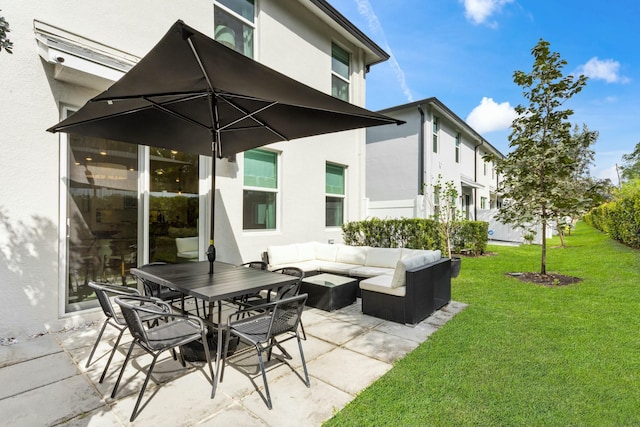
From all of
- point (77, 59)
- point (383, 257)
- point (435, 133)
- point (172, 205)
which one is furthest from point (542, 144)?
point (77, 59)

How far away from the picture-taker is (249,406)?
2576mm

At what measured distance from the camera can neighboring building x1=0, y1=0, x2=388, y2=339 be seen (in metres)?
3.90

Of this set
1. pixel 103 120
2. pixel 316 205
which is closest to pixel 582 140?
pixel 316 205

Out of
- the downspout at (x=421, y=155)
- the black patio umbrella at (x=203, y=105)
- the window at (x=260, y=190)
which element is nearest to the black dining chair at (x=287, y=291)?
the black patio umbrella at (x=203, y=105)

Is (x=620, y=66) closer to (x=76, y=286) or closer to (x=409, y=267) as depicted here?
(x=409, y=267)

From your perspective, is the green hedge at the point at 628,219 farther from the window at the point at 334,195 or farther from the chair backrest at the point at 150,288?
the chair backrest at the point at 150,288

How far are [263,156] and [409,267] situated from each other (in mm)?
4122

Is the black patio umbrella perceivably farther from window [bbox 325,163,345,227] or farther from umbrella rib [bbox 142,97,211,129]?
window [bbox 325,163,345,227]

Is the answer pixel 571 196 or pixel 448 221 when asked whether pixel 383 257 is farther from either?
pixel 571 196

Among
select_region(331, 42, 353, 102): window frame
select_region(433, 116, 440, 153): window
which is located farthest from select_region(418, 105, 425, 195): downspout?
select_region(331, 42, 353, 102): window frame

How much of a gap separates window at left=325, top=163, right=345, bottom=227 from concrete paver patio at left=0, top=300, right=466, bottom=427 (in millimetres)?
5117

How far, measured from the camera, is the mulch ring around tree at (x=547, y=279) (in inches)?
272

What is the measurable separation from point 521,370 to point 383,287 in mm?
2007

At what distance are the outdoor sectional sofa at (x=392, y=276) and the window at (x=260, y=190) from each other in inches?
27.7
